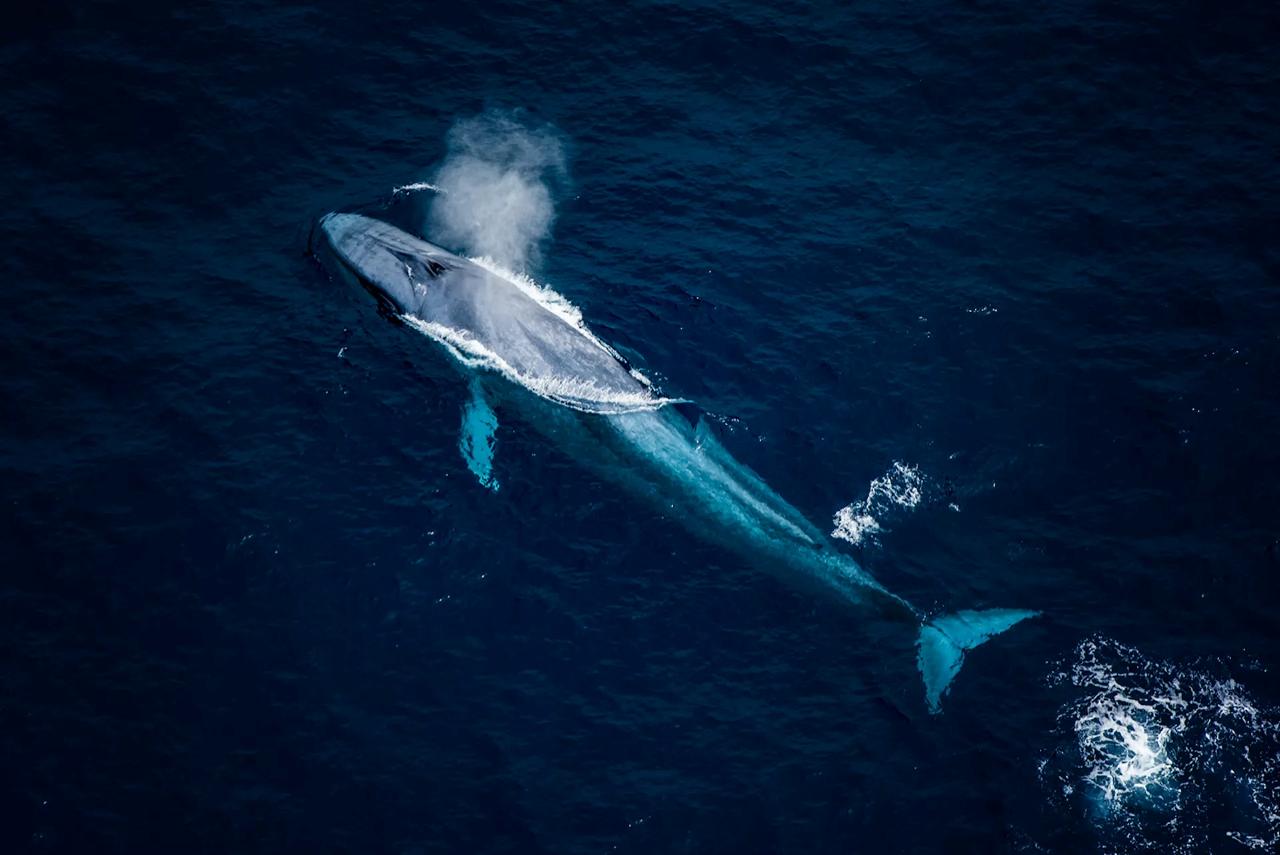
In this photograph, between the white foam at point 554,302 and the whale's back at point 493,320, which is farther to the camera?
the white foam at point 554,302

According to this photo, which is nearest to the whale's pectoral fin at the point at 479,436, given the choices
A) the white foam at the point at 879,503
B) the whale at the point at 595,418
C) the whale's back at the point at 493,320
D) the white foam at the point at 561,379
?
the whale at the point at 595,418

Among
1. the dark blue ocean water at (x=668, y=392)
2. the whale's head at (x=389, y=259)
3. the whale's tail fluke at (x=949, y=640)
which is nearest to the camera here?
the dark blue ocean water at (x=668, y=392)

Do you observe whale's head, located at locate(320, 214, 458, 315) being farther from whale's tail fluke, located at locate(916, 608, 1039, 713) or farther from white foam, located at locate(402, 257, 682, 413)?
whale's tail fluke, located at locate(916, 608, 1039, 713)

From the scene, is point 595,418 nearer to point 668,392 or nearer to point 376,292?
point 668,392

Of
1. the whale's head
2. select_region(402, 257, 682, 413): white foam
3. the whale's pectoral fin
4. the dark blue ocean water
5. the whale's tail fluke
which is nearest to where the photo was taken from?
the dark blue ocean water

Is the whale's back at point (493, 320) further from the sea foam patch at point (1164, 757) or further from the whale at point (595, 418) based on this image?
the sea foam patch at point (1164, 757)

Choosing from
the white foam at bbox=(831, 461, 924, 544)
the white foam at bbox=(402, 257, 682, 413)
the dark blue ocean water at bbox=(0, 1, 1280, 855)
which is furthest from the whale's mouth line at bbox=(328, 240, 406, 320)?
the white foam at bbox=(831, 461, 924, 544)
